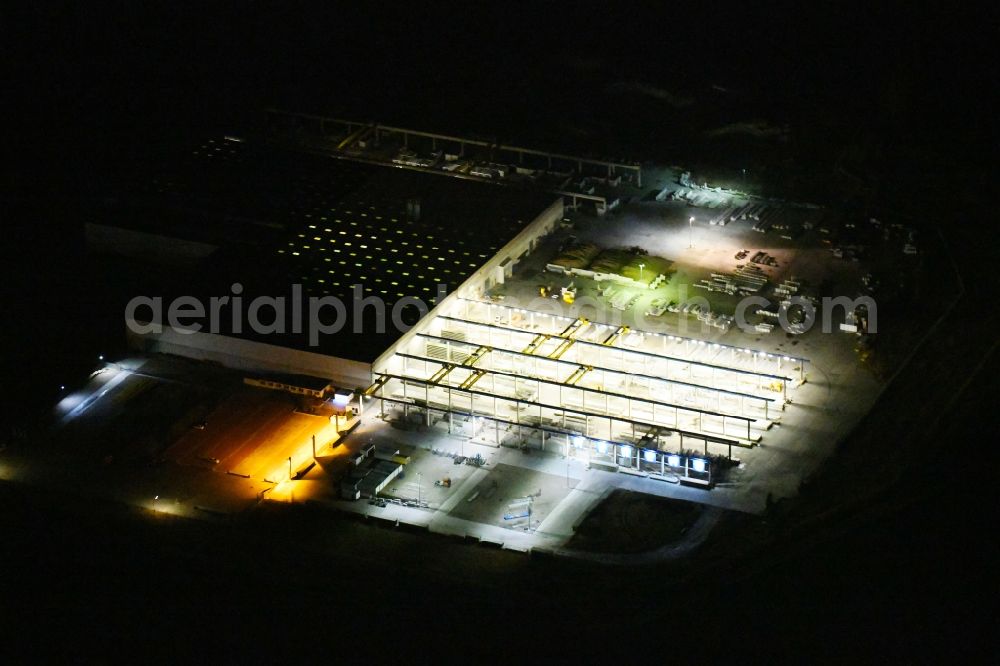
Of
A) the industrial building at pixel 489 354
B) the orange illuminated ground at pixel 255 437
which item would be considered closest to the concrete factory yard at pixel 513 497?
the industrial building at pixel 489 354

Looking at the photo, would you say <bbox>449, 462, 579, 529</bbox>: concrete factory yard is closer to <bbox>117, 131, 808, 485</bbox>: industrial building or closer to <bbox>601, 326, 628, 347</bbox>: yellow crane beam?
<bbox>117, 131, 808, 485</bbox>: industrial building

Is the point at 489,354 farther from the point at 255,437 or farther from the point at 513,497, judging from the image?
the point at 255,437

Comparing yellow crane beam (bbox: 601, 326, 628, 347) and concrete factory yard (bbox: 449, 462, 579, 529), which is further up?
yellow crane beam (bbox: 601, 326, 628, 347)

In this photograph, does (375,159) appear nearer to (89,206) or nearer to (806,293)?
(89,206)

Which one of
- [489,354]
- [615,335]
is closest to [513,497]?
[489,354]

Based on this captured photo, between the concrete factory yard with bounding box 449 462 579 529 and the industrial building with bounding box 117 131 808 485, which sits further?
the industrial building with bounding box 117 131 808 485

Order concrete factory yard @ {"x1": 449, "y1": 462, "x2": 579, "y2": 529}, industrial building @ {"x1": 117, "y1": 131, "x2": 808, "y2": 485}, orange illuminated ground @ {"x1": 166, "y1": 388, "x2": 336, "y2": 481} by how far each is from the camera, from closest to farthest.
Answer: concrete factory yard @ {"x1": 449, "y1": 462, "x2": 579, "y2": 529}, orange illuminated ground @ {"x1": 166, "y1": 388, "x2": 336, "y2": 481}, industrial building @ {"x1": 117, "y1": 131, "x2": 808, "y2": 485}

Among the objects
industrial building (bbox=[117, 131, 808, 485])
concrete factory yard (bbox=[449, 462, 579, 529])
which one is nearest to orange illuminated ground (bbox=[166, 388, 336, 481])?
industrial building (bbox=[117, 131, 808, 485])

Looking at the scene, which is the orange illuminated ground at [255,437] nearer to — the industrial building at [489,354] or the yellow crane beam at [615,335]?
the industrial building at [489,354]

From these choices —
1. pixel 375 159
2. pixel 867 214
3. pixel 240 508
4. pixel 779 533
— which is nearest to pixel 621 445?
pixel 779 533
